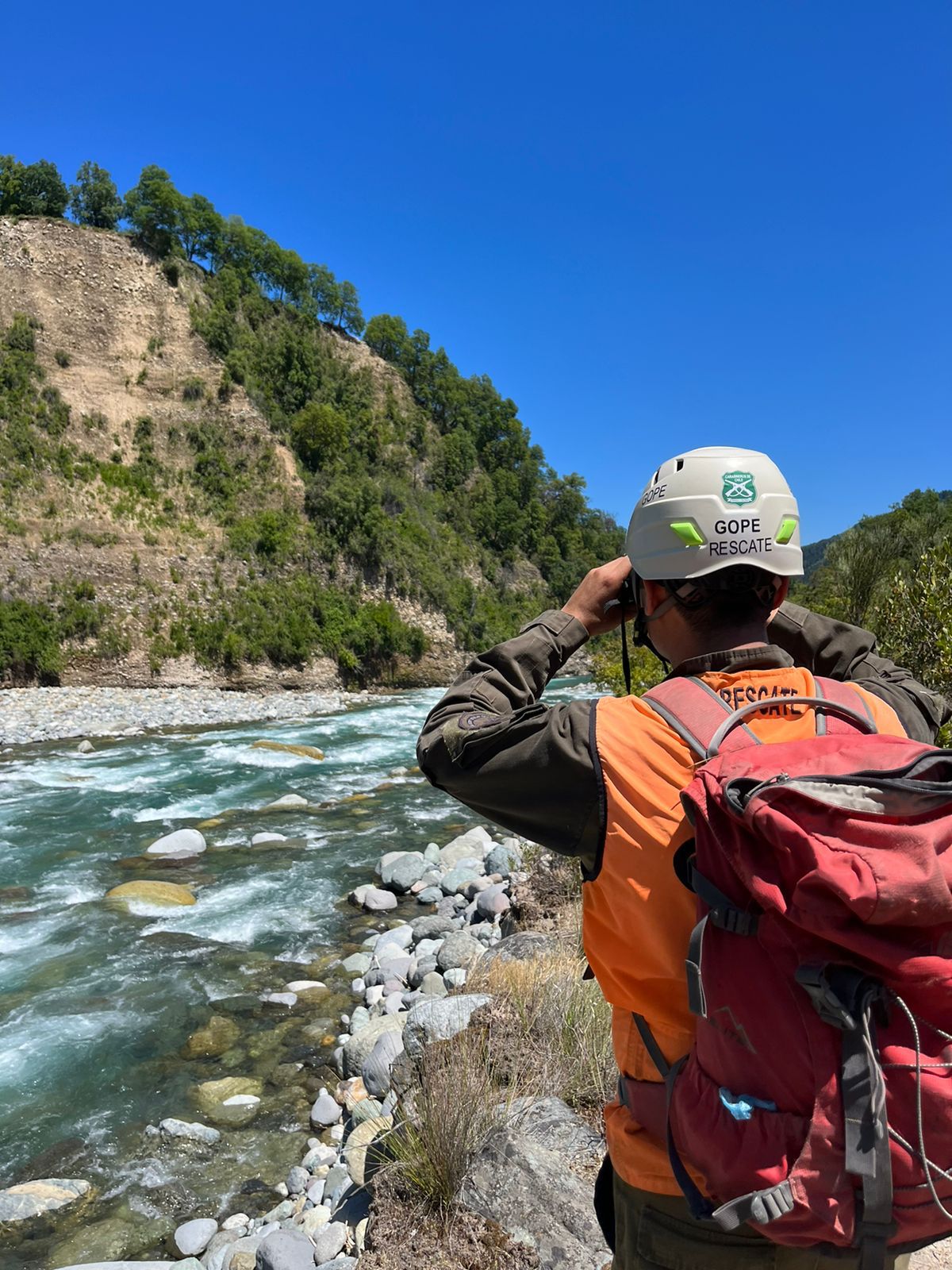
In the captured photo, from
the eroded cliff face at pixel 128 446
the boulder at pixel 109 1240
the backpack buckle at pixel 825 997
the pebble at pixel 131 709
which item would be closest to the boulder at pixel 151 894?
the boulder at pixel 109 1240

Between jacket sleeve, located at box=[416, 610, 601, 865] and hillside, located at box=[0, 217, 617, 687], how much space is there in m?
24.0

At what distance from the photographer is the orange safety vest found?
1193 millimetres

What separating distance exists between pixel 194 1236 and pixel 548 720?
3.63 meters

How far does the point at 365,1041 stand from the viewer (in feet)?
15.7

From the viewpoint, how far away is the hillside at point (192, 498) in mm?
25359

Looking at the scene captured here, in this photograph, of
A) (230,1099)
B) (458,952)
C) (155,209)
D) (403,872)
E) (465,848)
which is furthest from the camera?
(155,209)

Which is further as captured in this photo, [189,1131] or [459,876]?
[459,876]

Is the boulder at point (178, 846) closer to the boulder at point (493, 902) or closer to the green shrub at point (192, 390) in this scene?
the boulder at point (493, 902)

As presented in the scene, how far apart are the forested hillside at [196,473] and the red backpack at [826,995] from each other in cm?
2467

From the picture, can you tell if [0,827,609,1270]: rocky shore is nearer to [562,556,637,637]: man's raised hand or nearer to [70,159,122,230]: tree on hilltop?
[562,556,637,637]: man's raised hand

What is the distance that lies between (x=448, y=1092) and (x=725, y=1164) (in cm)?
228

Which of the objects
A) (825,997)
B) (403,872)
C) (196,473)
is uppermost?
(196,473)

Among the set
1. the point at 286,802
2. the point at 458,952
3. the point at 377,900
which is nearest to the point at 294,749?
the point at 286,802

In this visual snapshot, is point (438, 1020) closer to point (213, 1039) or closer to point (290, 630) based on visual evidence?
point (213, 1039)
